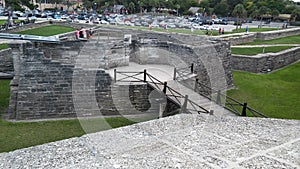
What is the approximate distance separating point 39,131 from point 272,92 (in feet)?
43.2

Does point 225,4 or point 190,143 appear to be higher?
point 225,4

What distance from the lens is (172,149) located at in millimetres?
5895

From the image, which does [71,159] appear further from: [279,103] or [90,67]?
[279,103]

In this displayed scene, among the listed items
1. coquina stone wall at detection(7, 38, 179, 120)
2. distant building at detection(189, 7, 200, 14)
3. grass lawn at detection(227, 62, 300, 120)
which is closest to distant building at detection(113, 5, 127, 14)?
distant building at detection(189, 7, 200, 14)

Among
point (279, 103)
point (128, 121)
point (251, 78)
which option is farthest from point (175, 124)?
point (251, 78)

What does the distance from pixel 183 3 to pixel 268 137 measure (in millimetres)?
67136

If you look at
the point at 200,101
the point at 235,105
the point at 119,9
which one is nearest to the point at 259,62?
A: the point at 235,105

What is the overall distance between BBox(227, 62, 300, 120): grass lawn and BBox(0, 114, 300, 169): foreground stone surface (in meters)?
6.65

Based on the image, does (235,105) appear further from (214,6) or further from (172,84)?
(214,6)

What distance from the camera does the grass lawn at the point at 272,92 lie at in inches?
538

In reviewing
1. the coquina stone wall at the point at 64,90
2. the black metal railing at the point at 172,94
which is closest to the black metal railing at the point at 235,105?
the black metal railing at the point at 172,94

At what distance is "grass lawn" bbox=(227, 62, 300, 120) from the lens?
44.8ft

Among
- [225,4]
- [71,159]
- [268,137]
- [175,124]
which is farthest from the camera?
[225,4]

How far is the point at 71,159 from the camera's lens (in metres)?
5.32
